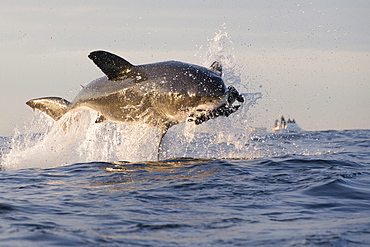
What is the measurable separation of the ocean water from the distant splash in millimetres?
34

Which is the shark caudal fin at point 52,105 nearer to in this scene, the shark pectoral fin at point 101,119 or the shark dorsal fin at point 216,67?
the shark pectoral fin at point 101,119

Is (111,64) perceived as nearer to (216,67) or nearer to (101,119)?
(101,119)

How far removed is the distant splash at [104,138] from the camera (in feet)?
40.0

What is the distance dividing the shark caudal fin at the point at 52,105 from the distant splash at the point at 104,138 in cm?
19

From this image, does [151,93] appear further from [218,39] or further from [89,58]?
[218,39]

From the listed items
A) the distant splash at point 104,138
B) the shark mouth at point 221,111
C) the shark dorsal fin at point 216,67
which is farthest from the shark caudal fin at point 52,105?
the shark mouth at point 221,111

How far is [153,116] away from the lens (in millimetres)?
11312

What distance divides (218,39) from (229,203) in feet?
20.9

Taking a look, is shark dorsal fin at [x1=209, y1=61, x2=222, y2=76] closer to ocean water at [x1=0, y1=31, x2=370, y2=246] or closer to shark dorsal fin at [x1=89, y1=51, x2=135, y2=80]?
ocean water at [x1=0, y1=31, x2=370, y2=246]

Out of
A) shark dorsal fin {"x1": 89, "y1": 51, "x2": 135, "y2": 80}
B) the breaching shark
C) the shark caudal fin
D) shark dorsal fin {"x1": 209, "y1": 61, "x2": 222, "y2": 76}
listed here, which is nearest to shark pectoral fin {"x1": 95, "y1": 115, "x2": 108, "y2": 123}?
the breaching shark

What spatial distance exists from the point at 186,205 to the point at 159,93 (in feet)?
13.0

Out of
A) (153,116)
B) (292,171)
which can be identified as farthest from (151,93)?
(292,171)

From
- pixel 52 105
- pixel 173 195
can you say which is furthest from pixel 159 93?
pixel 52 105

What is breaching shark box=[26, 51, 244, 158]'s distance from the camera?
10.6 meters
